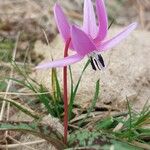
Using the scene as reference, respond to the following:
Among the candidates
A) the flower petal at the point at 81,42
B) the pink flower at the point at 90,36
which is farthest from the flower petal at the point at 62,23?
the flower petal at the point at 81,42

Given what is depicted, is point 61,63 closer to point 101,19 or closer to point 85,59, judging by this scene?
point 101,19

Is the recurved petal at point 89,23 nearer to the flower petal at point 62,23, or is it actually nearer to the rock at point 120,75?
the flower petal at point 62,23

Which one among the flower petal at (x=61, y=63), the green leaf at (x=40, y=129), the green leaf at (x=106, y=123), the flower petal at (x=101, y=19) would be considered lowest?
the green leaf at (x=40, y=129)

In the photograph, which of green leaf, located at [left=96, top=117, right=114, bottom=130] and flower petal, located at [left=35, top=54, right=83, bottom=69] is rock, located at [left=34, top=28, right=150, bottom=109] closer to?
green leaf, located at [left=96, top=117, right=114, bottom=130]

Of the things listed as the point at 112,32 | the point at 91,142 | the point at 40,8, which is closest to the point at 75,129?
the point at 91,142

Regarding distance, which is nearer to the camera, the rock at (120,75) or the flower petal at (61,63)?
the flower petal at (61,63)

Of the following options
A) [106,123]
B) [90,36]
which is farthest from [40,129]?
[90,36]

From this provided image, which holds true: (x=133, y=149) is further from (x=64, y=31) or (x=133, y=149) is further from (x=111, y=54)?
(x=111, y=54)
